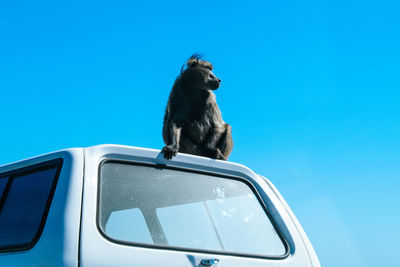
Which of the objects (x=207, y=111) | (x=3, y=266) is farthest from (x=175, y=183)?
(x=207, y=111)

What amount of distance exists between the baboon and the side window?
3.11 m

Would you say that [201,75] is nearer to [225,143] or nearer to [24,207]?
[225,143]

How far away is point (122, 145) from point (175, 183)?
340 mm

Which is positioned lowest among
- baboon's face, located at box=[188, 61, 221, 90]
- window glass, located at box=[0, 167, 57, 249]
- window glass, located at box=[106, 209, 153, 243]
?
window glass, located at box=[106, 209, 153, 243]

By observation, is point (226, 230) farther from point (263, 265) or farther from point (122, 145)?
point (122, 145)

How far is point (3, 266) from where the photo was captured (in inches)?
71.7

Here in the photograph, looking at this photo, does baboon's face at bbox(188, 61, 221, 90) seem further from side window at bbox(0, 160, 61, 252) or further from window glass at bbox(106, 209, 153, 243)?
window glass at bbox(106, 209, 153, 243)

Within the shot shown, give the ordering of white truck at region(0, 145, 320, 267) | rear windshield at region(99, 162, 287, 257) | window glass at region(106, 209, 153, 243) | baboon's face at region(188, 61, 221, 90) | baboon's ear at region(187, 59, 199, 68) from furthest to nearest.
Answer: baboon's ear at region(187, 59, 199, 68) < baboon's face at region(188, 61, 221, 90) < rear windshield at region(99, 162, 287, 257) < window glass at region(106, 209, 153, 243) < white truck at region(0, 145, 320, 267)

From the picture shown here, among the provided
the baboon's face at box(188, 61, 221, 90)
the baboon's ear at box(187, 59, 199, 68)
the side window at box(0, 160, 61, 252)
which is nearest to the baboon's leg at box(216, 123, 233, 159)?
the baboon's face at box(188, 61, 221, 90)

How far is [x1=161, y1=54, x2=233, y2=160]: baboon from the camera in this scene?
571 cm

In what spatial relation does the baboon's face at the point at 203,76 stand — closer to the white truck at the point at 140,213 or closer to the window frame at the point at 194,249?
the white truck at the point at 140,213

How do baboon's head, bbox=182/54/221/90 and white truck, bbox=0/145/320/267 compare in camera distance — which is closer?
white truck, bbox=0/145/320/267

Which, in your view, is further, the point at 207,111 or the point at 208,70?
the point at 208,70

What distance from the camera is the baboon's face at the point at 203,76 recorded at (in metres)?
6.29
